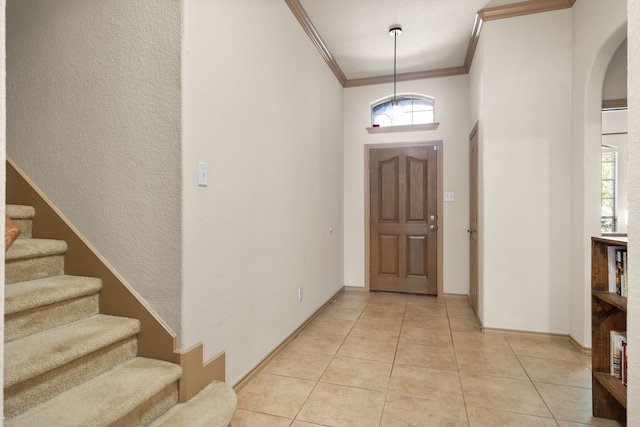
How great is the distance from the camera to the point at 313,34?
350 centimetres

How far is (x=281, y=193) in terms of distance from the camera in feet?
9.21

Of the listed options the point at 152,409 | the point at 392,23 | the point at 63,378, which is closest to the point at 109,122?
→ the point at 63,378

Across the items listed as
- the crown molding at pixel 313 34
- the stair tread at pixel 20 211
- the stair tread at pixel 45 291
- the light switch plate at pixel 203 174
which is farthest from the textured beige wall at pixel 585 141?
the stair tread at pixel 20 211

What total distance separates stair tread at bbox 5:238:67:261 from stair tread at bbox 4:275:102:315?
13 centimetres

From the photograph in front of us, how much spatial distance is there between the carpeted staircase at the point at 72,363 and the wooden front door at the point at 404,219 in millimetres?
3268

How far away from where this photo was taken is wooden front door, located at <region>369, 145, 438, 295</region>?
15.2 ft

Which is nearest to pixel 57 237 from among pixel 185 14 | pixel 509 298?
pixel 185 14

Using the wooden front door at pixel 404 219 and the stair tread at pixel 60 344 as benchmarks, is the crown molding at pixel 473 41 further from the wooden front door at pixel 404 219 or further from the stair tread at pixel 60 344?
the stair tread at pixel 60 344

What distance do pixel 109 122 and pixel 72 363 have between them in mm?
1200

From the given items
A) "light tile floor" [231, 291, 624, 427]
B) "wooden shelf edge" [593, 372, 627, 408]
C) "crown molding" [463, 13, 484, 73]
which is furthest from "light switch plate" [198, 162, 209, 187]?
"crown molding" [463, 13, 484, 73]

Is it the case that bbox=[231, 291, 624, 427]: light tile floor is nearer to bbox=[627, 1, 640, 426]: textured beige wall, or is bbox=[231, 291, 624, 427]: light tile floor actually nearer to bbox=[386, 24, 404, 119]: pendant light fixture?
bbox=[627, 1, 640, 426]: textured beige wall

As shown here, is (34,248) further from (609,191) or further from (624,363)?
(609,191)

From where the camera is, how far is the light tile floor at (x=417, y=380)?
1916 millimetres

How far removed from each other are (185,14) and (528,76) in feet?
9.53
